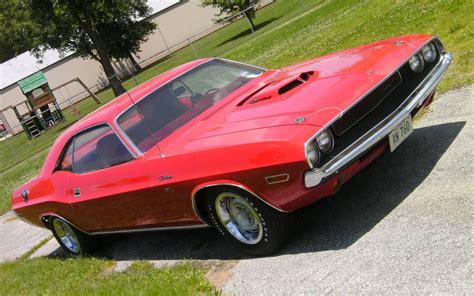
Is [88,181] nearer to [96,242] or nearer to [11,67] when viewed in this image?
[96,242]

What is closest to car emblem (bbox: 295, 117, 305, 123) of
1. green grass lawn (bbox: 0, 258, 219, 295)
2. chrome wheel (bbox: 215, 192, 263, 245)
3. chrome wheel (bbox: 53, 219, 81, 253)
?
chrome wheel (bbox: 215, 192, 263, 245)

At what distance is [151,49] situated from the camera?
52.2 m

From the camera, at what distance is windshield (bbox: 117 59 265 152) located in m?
5.06

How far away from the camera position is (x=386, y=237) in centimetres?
383

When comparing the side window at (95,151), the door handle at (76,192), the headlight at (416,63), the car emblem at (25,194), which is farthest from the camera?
the car emblem at (25,194)

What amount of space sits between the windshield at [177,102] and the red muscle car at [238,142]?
0.01m

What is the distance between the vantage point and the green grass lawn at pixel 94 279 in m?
4.34

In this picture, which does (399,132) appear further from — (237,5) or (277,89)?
(237,5)

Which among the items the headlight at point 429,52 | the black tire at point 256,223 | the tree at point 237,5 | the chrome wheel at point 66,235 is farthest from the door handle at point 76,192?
the tree at point 237,5

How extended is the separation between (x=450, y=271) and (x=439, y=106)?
321 centimetres

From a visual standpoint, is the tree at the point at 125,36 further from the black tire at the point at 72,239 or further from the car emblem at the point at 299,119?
the car emblem at the point at 299,119

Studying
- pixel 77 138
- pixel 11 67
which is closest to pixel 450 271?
pixel 77 138

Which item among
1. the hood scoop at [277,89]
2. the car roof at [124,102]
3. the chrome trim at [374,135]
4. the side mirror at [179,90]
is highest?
the car roof at [124,102]

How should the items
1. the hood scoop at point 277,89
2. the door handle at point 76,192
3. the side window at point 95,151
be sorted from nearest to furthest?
the hood scoop at point 277,89 → the side window at point 95,151 → the door handle at point 76,192
